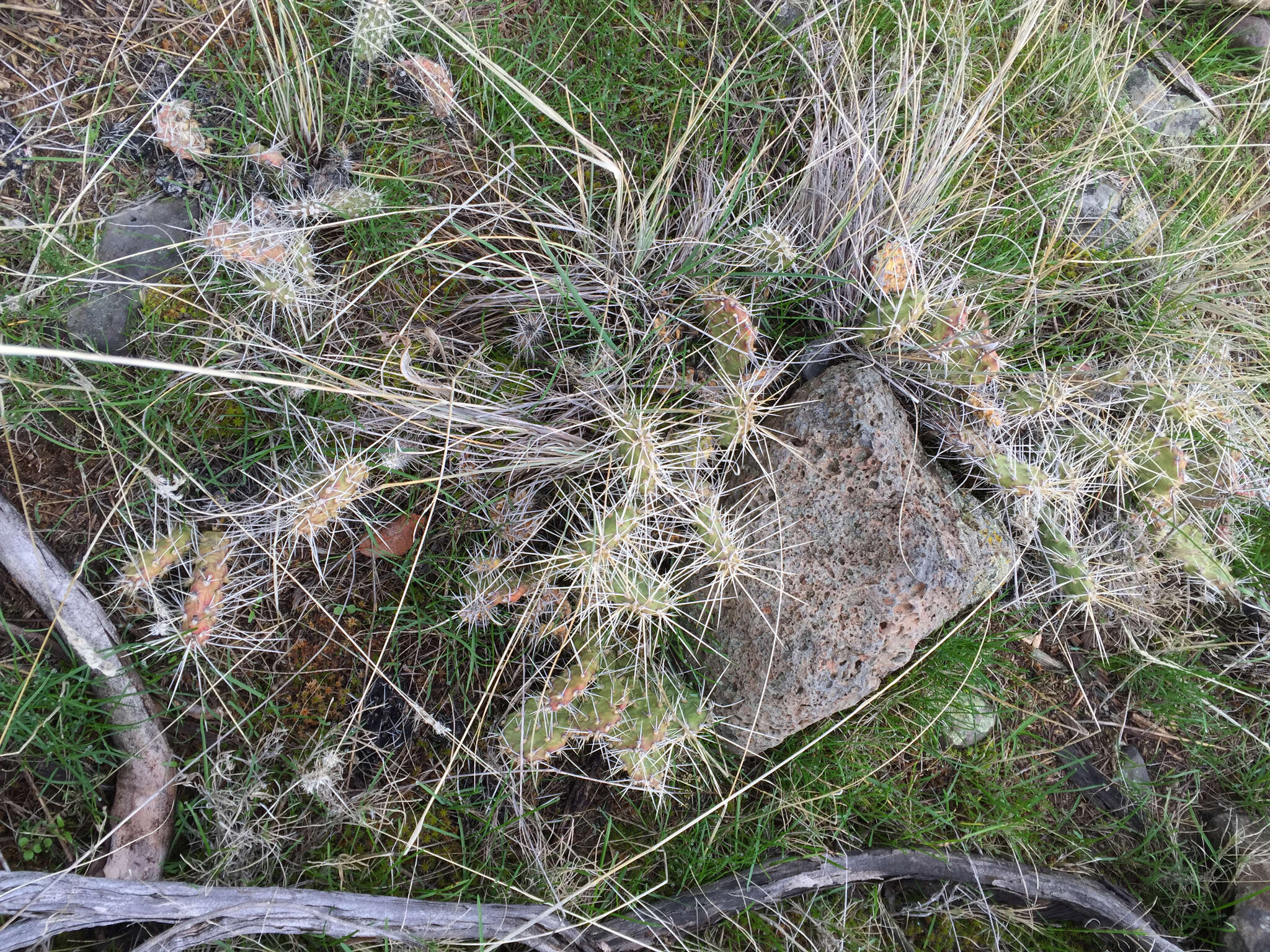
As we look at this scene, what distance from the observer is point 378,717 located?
1.78m

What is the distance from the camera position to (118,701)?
165 cm

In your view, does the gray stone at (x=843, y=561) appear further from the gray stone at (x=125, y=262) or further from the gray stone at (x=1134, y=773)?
the gray stone at (x=125, y=262)

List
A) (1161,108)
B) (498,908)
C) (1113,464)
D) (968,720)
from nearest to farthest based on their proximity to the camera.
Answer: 1. (498,908)
2. (1113,464)
3. (968,720)
4. (1161,108)

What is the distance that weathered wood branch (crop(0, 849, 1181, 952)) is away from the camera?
1503 mm

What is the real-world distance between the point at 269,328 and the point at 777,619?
1.36 metres

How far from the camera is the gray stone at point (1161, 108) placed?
7.23ft

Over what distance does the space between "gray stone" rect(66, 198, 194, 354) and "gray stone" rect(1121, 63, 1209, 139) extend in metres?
2.64

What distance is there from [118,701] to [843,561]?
1642mm

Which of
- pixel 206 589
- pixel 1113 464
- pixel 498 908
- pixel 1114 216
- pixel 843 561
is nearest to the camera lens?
pixel 206 589

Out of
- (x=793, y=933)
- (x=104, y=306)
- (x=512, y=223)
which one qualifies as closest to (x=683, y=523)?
(x=512, y=223)

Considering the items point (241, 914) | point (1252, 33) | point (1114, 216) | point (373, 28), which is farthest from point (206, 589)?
point (1252, 33)

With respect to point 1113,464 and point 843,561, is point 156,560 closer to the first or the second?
A: point 843,561

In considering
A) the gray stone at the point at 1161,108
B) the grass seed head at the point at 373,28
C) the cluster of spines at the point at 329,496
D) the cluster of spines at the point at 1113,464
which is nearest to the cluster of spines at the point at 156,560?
the cluster of spines at the point at 329,496

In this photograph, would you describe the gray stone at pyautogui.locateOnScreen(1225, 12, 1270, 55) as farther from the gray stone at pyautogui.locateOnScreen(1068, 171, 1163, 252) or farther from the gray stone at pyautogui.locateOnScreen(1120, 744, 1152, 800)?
the gray stone at pyautogui.locateOnScreen(1120, 744, 1152, 800)
